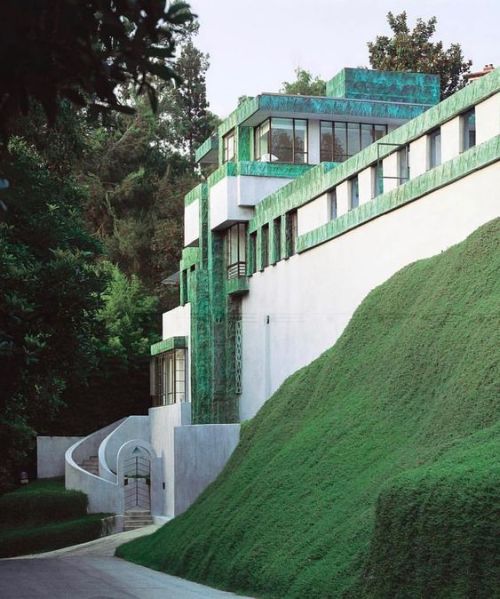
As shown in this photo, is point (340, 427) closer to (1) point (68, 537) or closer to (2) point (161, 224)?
(1) point (68, 537)

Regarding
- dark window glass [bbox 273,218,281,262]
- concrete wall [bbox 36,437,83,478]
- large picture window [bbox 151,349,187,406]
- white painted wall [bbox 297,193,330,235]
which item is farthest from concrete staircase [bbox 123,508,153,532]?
concrete wall [bbox 36,437,83,478]

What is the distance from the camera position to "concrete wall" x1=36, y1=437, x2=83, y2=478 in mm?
50906

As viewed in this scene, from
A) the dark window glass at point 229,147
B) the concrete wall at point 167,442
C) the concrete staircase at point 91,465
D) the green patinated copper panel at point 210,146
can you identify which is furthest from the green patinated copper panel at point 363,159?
the concrete staircase at point 91,465

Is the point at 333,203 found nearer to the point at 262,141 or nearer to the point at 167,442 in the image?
the point at 262,141

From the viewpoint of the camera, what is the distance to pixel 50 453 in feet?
167

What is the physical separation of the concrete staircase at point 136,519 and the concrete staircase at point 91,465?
25.9 ft

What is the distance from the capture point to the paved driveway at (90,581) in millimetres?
Answer: 19531

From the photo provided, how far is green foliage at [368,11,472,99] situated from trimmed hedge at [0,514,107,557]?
90.0 feet

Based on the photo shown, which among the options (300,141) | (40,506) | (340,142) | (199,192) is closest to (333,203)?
(300,141)

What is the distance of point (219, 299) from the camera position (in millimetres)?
40656

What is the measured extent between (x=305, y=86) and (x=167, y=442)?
31.1m

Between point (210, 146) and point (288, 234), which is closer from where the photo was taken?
point (288, 234)

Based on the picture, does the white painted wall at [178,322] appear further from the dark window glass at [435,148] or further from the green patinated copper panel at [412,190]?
the dark window glass at [435,148]

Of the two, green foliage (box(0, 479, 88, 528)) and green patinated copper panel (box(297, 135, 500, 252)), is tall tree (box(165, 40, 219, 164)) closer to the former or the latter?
green foliage (box(0, 479, 88, 528))
